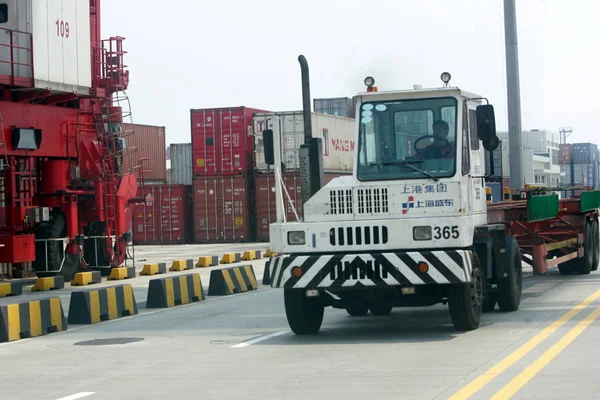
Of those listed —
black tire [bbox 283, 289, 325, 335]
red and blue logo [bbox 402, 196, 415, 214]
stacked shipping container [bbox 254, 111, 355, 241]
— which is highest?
stacked shipping container [bbox 254, 111, 355, 241]

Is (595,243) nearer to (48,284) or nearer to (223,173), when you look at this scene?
(48,284)

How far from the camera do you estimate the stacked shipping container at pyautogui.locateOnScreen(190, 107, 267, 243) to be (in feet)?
155

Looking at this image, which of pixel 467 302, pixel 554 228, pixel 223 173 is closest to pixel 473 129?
pixel 467 302

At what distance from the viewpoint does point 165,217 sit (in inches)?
1989

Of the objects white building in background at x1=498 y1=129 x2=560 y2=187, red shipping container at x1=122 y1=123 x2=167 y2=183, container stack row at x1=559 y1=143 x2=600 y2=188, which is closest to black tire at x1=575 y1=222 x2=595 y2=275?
red shipping container at x1=122 y1=123 x2=167 y2=183

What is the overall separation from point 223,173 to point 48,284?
24.2m

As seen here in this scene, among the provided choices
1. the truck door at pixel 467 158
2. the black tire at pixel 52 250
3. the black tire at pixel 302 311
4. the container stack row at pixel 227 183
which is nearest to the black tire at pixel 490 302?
the truck door at pixel 467 158

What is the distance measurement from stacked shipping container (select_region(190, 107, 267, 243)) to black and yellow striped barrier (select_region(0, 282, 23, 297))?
2501 centimetres

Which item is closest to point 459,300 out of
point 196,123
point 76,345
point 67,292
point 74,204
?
point 76,345

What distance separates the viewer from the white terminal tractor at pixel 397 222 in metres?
12.1

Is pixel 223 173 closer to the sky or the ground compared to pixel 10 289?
closer to the sky

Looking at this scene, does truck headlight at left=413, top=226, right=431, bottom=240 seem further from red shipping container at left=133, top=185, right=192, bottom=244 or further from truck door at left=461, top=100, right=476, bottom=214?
A: red shipping container at left=133, top=185, right=192, bottom=244

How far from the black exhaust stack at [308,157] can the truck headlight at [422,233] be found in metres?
1.43

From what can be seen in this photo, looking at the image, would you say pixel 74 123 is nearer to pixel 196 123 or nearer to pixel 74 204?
pixel 74 204
